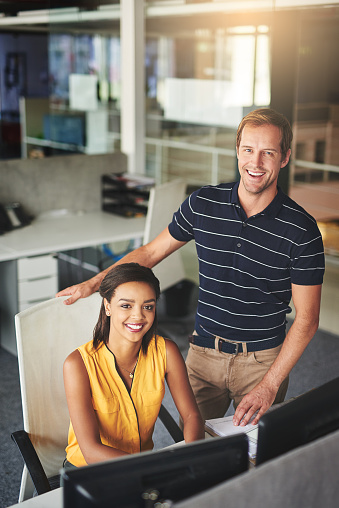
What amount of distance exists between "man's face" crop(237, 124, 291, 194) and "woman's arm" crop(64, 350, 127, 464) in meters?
0.68

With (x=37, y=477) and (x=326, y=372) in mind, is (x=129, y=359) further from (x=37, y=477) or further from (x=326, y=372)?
(x=326, y=372)

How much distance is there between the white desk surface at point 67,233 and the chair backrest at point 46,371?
4.69 feet

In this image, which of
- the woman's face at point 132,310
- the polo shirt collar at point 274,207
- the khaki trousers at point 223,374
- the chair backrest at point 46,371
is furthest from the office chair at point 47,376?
the polo shirt collar at point 274,207

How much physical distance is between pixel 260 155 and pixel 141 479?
3.31 ft

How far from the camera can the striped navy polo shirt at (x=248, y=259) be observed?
1.66 metres

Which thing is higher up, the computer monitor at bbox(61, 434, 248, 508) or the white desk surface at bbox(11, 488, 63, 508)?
the computer monitor at bbox(61, 434, 248, 508)

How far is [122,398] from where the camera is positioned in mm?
1585

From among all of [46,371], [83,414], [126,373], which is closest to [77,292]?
[46,371]

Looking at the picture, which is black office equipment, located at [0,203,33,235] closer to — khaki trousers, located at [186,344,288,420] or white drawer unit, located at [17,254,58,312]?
white drawer unit, located at [17,254,58,312]

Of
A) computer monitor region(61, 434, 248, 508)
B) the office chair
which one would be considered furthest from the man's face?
computer monitor region(61, 434, 248, 508)

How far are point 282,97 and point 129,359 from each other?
284 centimetres

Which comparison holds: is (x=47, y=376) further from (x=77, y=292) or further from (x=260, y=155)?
(x=260, y=155)

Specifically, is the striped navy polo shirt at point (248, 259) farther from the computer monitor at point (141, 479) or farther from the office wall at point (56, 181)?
the office wall at point (56, 181)

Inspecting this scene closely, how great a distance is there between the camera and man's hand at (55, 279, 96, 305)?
1.83 meters
